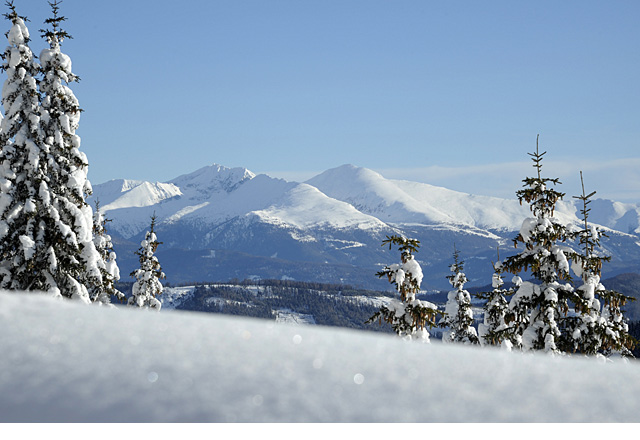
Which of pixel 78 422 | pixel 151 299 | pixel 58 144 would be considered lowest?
pixel 151 299

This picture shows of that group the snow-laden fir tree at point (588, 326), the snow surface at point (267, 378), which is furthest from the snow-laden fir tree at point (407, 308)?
the snow surface at point (267, 378)

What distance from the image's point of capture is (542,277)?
1756 centimetres

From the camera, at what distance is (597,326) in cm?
1794

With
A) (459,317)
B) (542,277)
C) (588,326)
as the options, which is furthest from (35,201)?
(459,317)

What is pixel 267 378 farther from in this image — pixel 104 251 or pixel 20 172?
pixel 104 251

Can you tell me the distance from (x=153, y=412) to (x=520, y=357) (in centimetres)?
134

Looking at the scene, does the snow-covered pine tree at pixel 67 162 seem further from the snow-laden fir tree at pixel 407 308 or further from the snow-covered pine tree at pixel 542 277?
the snow-covered pine tree at pixel 542 277

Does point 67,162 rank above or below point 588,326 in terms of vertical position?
above

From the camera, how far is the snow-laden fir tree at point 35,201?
1858 centimetres

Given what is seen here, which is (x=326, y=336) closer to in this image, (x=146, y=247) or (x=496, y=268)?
(x=496, y=268)

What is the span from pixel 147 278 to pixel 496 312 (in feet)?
63.9

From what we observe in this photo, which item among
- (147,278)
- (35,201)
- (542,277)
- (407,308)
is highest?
(35,201)

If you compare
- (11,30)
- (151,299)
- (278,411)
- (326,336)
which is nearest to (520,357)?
(326,336)

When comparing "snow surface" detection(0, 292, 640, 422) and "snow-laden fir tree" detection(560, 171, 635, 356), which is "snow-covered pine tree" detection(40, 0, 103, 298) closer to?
"snow-laden fir tree" detection(560, 171, 635, 356)
